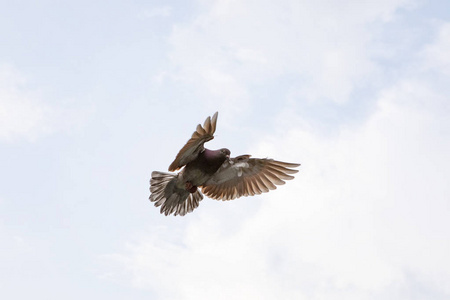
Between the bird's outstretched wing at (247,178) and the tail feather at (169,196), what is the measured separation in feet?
2.25

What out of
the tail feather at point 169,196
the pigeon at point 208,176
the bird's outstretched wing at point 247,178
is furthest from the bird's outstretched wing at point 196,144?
the bird's outstretched wing at point 247,178

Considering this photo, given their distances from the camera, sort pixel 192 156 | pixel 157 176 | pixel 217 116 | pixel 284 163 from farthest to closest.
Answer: pixel 284 163, pixel 157 176, pixel 192 156, pixel 217 116

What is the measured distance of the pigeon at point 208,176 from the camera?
46.5 feet

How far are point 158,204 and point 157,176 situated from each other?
807mm

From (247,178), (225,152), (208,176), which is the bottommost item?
(208,176)

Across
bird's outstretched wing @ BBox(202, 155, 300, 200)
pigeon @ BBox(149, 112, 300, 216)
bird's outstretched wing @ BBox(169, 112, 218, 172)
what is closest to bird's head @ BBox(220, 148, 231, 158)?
pigeon @ BBox(149, 112, 300, 216)

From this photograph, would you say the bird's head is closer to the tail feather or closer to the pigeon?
the pigeon

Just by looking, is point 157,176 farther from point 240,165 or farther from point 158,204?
point 240,165

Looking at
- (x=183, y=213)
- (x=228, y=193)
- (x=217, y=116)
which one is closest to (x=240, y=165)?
(x=228, y=193)

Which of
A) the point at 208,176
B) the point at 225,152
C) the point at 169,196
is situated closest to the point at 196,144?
the point at 225,152

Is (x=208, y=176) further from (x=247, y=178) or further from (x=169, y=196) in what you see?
(x=247, y=178)

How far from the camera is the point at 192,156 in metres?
14.3

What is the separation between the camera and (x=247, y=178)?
55.2 ft

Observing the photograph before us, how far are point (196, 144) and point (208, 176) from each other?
5.04ft
